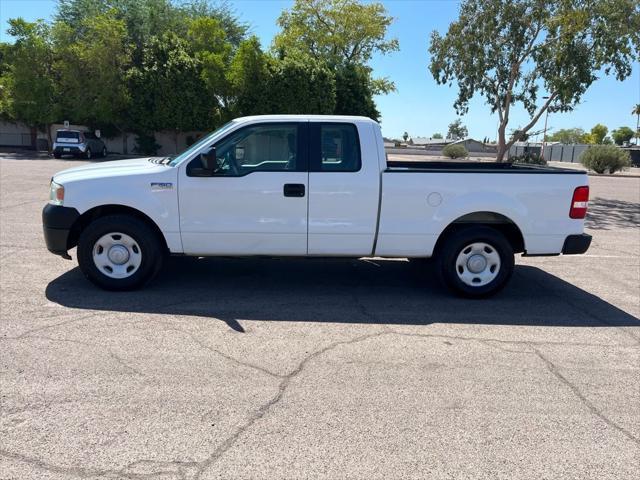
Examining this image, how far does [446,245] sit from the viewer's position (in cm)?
612

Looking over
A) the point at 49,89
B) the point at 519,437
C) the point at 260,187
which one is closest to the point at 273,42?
the point at 49,89

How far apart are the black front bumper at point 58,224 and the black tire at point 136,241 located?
0.17 metres

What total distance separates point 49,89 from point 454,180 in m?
37.3

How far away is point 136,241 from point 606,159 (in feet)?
124

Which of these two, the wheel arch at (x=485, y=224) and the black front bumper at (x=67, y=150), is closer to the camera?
the wheel arch at (x=485, y=224)

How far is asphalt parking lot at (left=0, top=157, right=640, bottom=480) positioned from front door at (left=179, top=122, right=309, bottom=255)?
660 mm

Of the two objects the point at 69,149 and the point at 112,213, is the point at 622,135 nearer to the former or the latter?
the point at 69,149

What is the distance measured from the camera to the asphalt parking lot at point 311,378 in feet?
10.3

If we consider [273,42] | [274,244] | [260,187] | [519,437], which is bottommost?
[519,437]

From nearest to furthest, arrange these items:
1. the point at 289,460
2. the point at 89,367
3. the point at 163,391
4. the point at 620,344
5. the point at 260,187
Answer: the point at 289,460, the point at 163,391, the point at 89,367, the point at 620,344, the point at 260,187

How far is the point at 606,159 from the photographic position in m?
36.4

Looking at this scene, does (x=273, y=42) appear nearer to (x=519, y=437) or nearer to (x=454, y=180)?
(x=454, y=180)

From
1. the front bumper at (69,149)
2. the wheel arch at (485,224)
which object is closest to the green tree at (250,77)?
the front bumper at (69,149)

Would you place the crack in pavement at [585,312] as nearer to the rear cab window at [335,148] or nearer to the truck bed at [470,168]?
the truck bed at [470,168]
